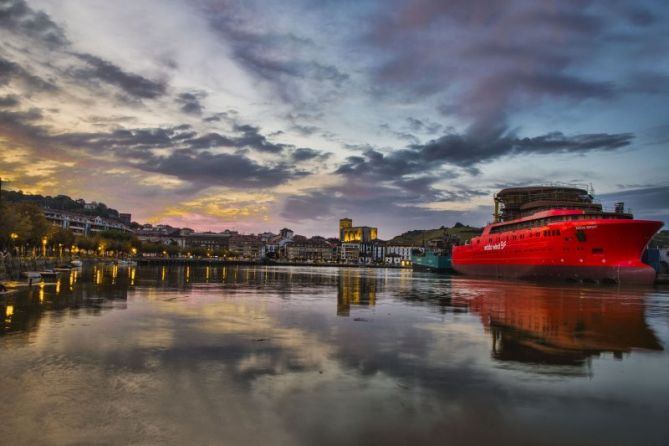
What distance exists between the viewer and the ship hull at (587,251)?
5959cm

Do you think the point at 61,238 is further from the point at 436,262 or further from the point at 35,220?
the point at 436,262

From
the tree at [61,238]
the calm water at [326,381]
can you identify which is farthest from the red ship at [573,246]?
the tree at [61,238]

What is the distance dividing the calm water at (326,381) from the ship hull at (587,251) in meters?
42.8

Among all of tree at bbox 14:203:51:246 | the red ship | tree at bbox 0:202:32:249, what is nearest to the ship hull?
the red ship

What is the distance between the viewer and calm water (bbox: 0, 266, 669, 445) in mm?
8180

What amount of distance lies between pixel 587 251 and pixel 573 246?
6.05 ft

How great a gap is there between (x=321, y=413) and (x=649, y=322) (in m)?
22.4

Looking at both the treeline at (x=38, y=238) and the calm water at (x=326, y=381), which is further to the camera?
the treeline at (x=38, y=238)

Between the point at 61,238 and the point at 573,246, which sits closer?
the point at 573,246

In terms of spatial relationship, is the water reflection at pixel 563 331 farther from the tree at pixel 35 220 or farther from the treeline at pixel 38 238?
the tree at pixel 35 220

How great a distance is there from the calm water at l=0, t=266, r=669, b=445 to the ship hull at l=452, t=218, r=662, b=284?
1684 inches

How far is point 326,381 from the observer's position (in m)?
11.5

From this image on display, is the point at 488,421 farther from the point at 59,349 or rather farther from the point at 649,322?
the point at 649,322

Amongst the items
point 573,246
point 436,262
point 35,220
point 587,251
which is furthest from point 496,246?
point 35,220
